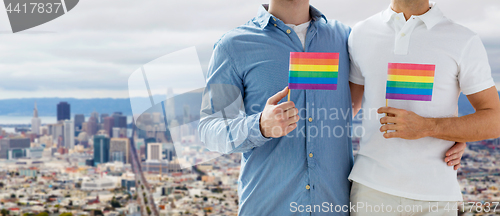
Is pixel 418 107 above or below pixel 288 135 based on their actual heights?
above

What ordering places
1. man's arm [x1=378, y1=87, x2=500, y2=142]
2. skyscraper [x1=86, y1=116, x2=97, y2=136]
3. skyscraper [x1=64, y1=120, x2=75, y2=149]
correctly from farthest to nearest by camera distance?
1. skyscraper [x1=64, y1=120, x2=75, y2=149]
2. skyscraper [x1=86, y1=116, x2=97, y2=136]
3. man's arm [x1=378, y1=87, x2=500, y2=142]

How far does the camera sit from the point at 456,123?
1.40m

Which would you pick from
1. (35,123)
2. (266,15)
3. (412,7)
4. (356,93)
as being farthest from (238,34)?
(35,123)

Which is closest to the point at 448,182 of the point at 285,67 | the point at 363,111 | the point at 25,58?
the point at 363,111

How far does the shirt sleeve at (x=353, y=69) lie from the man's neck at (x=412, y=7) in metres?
0.24

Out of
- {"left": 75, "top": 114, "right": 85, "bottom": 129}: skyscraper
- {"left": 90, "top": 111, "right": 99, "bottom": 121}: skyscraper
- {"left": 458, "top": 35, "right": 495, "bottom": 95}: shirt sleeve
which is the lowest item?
{"left": 75, "top": 114, "right": 85, "bottom": 129}: skyscraper

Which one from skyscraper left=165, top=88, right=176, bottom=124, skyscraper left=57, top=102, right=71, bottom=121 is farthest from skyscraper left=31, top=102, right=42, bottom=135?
skyscraper left=165, top=88, right=176, bottom=124


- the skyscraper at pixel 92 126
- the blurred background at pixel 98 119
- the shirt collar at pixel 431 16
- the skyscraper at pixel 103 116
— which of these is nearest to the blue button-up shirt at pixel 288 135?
the shirt collar at pixel 431 16

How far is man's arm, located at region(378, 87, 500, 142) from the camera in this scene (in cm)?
135

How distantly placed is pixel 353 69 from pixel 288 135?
0.45 metres

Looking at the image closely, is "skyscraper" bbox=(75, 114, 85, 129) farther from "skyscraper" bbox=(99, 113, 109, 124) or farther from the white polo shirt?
the white polo shirt

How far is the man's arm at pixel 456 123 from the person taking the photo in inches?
53.0

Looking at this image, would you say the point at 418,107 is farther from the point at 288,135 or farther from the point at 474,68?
the point at 288,135

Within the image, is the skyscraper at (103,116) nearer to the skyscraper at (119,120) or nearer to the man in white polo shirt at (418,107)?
the skyscraper at (119,120)
